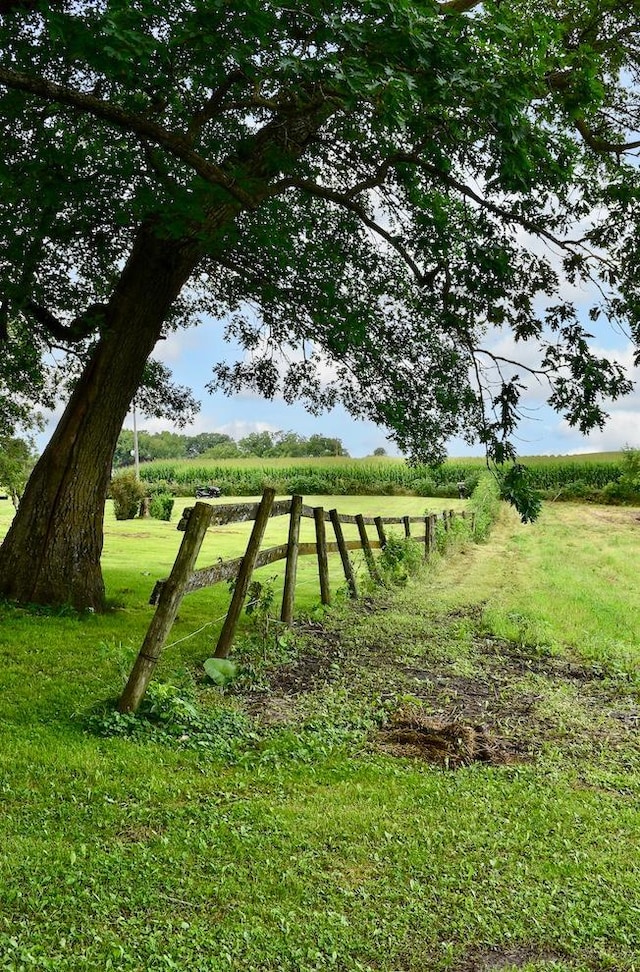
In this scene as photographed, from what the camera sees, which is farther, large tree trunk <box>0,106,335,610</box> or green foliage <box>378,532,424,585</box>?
green foliage <box>378,532,424,585</box>

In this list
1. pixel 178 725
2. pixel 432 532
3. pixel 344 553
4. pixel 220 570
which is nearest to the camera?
pixel 178 725

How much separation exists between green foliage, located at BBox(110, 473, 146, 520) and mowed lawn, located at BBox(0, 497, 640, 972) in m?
29.6

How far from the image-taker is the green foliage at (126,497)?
3878 centimetres

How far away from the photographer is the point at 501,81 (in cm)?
710

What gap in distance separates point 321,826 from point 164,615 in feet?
8.27

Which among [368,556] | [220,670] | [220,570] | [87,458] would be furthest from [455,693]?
[368,556]

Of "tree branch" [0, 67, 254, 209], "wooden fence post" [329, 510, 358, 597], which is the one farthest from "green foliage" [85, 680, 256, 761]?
"wooden fence post" [329, 510, 358, 597]

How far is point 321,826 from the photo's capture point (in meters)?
4.90

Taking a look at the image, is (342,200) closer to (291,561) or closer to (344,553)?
(291,561)

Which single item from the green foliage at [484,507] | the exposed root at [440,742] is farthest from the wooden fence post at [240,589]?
the green foliage at [484,507]

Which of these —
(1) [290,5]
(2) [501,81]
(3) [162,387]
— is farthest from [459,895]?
(3) [162,387]

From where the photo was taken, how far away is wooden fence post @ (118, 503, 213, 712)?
662 centimetres

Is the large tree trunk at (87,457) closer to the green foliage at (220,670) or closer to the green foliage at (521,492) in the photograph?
the green foliage at (220,670)

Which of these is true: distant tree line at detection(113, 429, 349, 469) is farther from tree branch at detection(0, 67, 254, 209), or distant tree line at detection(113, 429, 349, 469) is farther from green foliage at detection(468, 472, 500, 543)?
tree branch at detection(0, 67, 254, 209)
